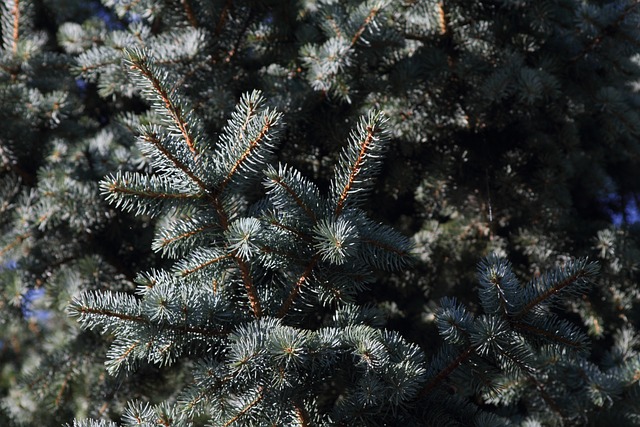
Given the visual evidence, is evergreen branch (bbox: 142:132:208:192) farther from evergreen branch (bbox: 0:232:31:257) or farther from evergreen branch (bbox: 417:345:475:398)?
evergreen branch (bbox: 0:232:31:257)

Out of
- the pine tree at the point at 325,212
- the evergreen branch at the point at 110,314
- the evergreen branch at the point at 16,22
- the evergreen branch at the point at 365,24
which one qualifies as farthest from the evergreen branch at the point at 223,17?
the evergreen branch at the point at 110,314

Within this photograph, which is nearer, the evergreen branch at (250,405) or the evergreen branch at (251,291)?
the evergreen branch at (250,405)

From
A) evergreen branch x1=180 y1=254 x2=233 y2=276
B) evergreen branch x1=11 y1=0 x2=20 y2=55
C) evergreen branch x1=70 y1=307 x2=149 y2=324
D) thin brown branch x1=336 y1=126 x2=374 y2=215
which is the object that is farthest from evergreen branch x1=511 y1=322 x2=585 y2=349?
evergreen branch x1=11 y1=0 x2=20 y2=55

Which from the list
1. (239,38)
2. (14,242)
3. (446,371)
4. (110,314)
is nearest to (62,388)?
(14,242)

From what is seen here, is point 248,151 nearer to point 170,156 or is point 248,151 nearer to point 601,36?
point 170,156

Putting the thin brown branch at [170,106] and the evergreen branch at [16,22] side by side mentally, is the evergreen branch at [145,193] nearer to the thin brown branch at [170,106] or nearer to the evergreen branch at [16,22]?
the thin brown branch at [170,106]

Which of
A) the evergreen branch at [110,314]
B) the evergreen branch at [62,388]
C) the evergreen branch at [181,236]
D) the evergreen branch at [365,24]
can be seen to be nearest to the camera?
the evergreen branch at [110,314]
